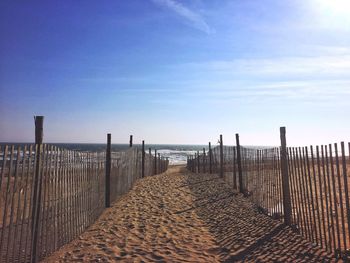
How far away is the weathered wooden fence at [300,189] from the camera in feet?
16.2

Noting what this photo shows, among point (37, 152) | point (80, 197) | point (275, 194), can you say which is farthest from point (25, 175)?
point (275, 194)

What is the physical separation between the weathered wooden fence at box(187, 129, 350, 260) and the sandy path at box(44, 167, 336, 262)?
280 mm

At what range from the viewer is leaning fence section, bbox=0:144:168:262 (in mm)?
3992

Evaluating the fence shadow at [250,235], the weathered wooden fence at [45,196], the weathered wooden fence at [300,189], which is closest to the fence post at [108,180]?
the weathered wooden fence at [45,196]

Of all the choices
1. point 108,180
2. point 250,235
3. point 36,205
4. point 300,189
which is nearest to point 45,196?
point 36,205

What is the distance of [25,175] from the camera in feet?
14.7

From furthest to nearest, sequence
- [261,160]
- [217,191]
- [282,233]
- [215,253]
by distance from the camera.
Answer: [217,191], [261,160], [282,233], [215,253]

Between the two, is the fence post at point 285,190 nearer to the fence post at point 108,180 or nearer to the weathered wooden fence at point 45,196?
the weathered wooden fence at point 45,196

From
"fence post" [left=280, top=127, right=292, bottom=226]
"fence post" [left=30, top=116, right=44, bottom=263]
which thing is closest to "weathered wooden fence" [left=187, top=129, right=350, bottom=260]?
"fence post" [left=280, top=127, right=292, bottom=226]

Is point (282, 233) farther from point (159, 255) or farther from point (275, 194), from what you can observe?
point (159, 255)

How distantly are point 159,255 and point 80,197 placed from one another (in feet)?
7.22

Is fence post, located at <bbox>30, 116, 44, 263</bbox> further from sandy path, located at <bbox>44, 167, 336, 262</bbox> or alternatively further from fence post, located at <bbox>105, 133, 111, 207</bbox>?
fence post, located at <bbox>105, 133, 111, 207</bbox>

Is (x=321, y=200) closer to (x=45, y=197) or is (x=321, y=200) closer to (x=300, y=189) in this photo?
(x=300, y=189)

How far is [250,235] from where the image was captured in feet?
20.7
